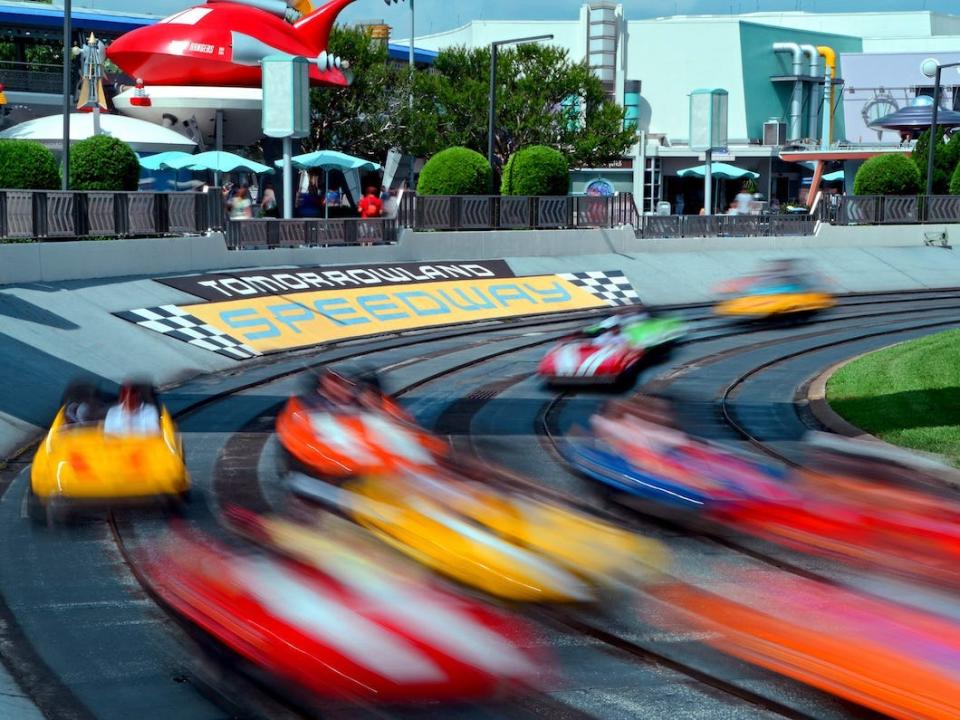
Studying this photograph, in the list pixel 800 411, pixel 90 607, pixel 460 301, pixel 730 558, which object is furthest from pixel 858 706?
pixel 460 301

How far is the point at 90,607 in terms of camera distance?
9.34 meters

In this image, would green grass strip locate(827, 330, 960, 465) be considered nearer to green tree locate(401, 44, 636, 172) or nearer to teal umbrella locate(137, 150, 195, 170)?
teal umbrella locate(137, 150, 195, 170)

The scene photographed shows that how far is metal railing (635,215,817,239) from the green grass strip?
15590mm

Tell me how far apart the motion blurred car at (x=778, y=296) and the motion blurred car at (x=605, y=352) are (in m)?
8.15

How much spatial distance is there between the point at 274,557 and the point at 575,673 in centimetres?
202

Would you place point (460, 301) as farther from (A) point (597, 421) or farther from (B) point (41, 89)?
(B) point (41, 89)

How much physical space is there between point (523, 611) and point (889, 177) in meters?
40.3

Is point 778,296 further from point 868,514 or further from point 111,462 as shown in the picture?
point 868,514

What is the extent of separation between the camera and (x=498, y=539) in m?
8.75

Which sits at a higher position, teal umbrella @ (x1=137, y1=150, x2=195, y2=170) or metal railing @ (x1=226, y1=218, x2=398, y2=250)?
teal umbrella @ (x1=137, y1=150, x2=195, y2=170)

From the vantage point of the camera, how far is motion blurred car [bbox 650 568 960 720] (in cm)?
659

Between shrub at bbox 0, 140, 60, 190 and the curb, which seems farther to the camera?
shrub at bbox 0, 140, 60, 190

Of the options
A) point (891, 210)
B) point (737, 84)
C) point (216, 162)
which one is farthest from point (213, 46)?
point (737, 84)

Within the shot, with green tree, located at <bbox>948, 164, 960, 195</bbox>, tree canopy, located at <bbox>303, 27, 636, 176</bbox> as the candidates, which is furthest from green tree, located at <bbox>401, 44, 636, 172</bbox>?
green tree, located at <bbox>948, 164, 960, 195</bbox>
